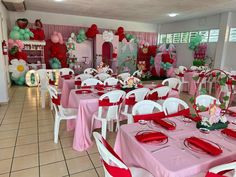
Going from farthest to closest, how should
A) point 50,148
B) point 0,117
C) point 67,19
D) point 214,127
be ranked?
point 67,19 → point 0,117 → point 50,148 → point 214,127

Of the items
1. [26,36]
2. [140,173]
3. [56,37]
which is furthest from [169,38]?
[140,173]

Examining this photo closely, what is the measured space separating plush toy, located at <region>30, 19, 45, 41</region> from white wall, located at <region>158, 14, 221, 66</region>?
19.1ft

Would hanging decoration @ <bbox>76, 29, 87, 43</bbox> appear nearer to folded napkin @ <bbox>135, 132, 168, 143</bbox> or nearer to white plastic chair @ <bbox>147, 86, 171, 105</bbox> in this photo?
white plastic chair @ <bbox>147, 86, 171, 105</bbox>

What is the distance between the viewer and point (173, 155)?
1225 millimetres

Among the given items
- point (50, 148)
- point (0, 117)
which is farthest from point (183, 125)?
point (0, 117)

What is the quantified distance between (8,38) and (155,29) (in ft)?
22.3

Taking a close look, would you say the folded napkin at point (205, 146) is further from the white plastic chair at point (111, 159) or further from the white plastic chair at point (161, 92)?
the white plastic chair at point (161, 92)

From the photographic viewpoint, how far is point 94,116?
2.52m

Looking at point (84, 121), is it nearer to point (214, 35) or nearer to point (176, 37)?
point (214, 35)

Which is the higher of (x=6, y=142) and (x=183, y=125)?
(x=183, y=125)

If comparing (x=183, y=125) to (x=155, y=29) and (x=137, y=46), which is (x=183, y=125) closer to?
(x=137, y=46)

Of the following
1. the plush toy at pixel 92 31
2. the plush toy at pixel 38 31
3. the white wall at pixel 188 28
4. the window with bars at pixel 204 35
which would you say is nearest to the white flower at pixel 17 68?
the plush toy at pixel 38 31

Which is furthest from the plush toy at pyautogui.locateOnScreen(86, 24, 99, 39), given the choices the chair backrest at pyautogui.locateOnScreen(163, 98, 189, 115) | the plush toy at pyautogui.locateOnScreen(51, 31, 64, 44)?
the chair backrest at pyautogui.locateOnScreen(163, 98, 189, 115)

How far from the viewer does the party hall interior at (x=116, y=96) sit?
1352 mm
